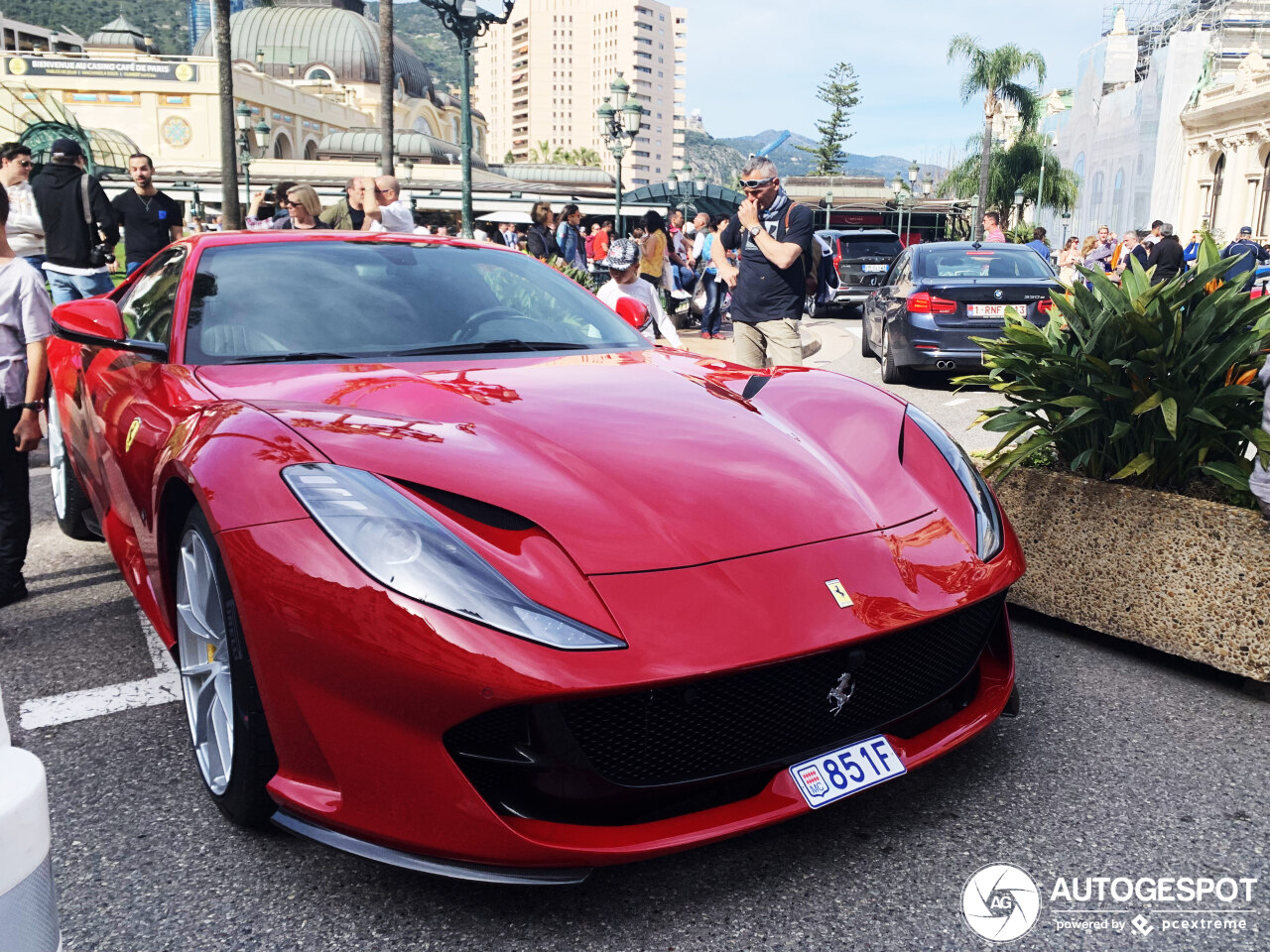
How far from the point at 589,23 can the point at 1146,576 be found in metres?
199

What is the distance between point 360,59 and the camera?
10700 centimetres

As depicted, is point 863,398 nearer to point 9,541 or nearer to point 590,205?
point 9,541

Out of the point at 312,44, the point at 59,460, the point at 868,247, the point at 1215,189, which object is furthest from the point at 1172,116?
the point at 312,44

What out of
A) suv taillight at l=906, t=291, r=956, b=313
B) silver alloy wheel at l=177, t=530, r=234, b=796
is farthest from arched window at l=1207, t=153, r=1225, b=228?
silver alloy wheel at l=177, t=530, r=234, b=796

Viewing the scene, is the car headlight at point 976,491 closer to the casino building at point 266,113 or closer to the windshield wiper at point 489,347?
the windshield wiper at point 489,347

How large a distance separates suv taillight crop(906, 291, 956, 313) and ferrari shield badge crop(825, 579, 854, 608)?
8.60 m

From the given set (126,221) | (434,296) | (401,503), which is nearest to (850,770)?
(401,503)

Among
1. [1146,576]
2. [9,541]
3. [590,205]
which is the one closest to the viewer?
[1146,576]

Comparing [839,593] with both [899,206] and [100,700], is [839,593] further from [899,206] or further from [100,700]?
[899,206]

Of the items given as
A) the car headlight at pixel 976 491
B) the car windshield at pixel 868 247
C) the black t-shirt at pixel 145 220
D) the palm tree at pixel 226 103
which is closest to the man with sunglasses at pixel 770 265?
the car headlight at pixel 976 491

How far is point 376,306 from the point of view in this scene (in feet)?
11.0

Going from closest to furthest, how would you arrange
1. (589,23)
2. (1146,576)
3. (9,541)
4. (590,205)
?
(1146,576) → (9,541) → (590,205) → (589,23)

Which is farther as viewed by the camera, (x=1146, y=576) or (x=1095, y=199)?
(x=1095, y=199)

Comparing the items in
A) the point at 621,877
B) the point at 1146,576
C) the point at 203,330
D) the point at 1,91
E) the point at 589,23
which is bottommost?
the point at 621,877
